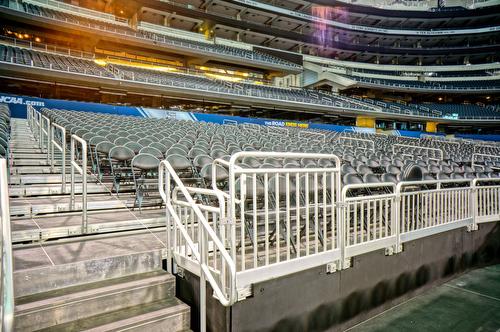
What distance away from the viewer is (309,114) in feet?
95.7

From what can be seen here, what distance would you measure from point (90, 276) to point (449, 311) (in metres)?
3.64

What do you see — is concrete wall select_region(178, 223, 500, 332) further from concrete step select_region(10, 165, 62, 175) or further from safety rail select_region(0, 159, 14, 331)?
concrete step select_region(10, 165, 62, 175)

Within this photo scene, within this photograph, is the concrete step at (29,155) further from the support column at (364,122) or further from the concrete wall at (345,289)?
the support column at (364,122)

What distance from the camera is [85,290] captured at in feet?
8.59

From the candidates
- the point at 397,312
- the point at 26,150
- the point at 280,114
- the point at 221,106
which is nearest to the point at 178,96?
the point at 221,106

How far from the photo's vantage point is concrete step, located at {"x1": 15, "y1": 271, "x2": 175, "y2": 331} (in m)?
2.34

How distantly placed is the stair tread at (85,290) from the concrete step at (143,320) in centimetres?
17

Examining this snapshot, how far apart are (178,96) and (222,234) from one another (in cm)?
2127

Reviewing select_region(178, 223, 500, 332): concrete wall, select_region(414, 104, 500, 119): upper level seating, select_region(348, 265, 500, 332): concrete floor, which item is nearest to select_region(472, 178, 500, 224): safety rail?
select_region(178, 223, 500, 332): concrete wall

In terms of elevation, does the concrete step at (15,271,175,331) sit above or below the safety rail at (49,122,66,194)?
below

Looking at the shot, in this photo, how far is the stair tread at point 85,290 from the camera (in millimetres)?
2379

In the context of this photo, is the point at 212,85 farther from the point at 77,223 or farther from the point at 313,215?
the point at 77,223

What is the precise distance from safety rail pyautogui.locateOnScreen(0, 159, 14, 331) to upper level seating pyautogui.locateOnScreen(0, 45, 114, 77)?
59.3 ft

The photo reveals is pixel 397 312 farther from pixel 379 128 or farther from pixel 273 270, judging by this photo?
pixel 379 128
